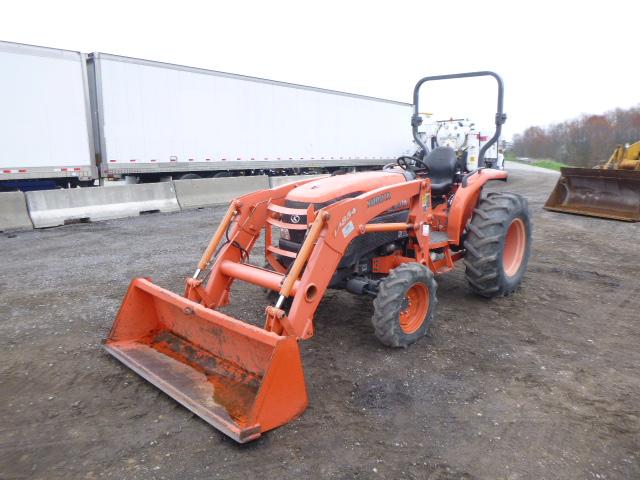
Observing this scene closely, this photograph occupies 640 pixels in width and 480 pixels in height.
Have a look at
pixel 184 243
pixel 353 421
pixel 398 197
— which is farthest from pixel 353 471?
pixel 184 243

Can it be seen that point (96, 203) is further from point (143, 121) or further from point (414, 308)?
point (414, 308)

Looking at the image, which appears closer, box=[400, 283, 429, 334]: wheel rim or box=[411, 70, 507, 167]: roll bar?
box=[400, 283, 429, 334]: wheel rim

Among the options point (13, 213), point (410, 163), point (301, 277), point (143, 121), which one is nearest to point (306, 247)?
point (301, 277)

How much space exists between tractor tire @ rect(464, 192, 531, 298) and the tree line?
24.7 m

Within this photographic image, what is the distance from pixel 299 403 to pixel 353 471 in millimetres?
590

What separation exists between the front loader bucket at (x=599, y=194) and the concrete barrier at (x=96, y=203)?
8.82 m

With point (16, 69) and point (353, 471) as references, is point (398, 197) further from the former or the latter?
point (16, 69)

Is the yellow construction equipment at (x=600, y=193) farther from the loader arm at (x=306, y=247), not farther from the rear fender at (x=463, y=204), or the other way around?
the loader arm at (x=306, y=247)

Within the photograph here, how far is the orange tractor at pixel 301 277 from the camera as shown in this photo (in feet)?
10.6

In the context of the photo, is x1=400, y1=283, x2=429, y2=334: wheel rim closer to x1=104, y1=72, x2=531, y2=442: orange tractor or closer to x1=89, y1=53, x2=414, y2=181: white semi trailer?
x1=104, y1=72, x2=531, y2=442: orange tractor

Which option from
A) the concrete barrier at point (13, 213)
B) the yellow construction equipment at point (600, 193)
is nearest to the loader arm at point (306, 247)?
the concrete barrier at point (13, 213)

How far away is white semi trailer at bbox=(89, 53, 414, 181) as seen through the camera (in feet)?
39.9

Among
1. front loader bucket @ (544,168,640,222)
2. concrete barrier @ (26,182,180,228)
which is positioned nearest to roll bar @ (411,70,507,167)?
front loader bucket @ (544,168,640,222)

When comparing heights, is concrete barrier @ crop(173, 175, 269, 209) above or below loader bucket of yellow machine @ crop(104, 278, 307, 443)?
above
